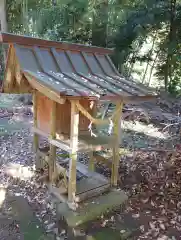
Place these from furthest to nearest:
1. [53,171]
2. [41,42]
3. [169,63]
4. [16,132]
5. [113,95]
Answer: [169,63], [16,132], [53,171], [41,42], [113,95]

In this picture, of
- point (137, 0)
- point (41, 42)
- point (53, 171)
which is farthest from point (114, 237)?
point (137, 0)

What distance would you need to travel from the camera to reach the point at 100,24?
37.8 feet

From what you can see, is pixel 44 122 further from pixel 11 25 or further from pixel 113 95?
pixel 11 25

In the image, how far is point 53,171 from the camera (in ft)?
13.5

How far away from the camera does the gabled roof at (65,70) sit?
3.09 meters

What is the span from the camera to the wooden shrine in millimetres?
3178

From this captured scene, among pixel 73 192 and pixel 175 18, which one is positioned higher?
pixel 175 18

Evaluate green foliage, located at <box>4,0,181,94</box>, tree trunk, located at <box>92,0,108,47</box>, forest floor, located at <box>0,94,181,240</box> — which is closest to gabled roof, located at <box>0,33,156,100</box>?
forest floor, located at <box>0,94,181,240</box>

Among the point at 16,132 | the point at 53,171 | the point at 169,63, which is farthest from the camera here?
the point at 169,63

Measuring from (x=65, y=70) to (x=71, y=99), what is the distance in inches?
30.5

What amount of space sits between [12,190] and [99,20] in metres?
9.19

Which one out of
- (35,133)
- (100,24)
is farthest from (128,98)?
(100,24)

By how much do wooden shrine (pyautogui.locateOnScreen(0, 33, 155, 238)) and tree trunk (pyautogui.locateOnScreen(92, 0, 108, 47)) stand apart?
305 inches

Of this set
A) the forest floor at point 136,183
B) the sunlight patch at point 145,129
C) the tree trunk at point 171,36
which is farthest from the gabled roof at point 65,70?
the tree trunk at point 171,36
